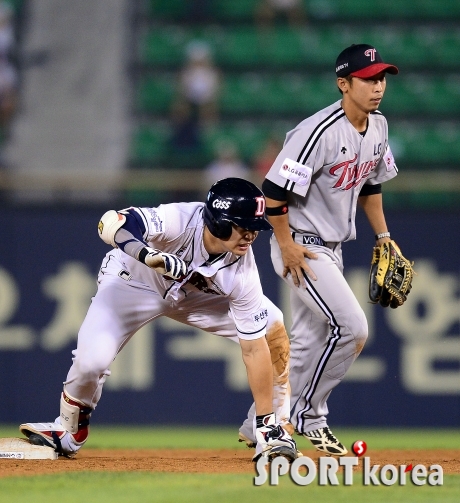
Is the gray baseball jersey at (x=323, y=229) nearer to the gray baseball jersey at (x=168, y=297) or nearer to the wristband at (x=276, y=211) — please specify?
the wristband at (x=276, y=211)

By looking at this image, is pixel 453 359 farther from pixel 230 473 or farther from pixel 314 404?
pixel 230 473

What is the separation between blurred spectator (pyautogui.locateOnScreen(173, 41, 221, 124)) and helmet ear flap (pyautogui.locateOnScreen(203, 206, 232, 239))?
6.58 meters

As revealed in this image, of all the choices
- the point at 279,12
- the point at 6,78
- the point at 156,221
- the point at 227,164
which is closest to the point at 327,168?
the point at 156,221

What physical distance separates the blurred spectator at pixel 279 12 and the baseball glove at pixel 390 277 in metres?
6.94

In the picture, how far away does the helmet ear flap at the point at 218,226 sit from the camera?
4.96 meters

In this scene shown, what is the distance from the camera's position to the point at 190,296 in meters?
5.59

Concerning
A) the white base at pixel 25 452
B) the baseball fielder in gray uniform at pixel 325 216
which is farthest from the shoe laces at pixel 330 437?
the white base at pixel 25 452

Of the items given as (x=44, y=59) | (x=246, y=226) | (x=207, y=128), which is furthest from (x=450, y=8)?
(x=246, y=226)

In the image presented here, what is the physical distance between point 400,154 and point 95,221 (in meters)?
3.74

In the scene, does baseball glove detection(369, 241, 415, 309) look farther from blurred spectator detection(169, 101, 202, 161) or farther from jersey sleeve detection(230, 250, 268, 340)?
blurred spectator detection(169, 101, 202, 161)

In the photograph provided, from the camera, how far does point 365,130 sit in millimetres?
5867

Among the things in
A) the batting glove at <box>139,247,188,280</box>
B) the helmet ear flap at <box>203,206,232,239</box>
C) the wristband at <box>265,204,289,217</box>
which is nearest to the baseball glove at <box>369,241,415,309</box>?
the wristband at <box>265,204,289,217</box>

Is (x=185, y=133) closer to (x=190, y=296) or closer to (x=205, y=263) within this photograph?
(x=190, y=296)

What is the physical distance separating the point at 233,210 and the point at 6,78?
24.3 ft
